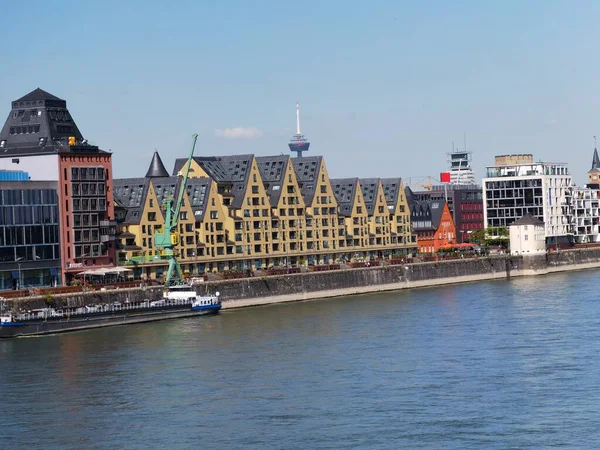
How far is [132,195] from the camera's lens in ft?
514

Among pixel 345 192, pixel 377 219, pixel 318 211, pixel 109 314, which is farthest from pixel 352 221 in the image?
pixel 109 314

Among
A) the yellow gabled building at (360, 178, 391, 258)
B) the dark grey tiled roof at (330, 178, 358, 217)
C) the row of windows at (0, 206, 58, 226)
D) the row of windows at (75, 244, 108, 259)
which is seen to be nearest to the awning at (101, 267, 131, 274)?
the row of windows at (75, 244, 108, 259)

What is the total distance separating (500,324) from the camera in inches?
4250

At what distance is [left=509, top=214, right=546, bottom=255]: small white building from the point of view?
194 m

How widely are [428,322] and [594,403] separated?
135ft

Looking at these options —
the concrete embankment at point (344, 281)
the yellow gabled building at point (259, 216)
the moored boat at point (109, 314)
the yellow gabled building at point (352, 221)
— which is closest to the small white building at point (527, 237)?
the concrete embankment at point (344, 281)

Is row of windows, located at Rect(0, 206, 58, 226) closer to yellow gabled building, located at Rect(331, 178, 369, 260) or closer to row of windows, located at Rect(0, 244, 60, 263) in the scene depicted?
row of windows, located at Rect(0, 244, 60, 263)

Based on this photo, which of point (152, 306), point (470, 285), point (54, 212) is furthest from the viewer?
point (470, 285)

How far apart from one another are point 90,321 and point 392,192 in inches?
3306

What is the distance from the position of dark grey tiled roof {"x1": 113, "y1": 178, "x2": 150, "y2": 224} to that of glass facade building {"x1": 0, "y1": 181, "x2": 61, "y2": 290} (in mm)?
13216

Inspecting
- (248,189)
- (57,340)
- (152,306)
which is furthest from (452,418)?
(248,189)

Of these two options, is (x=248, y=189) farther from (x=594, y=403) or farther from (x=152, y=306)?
(x=594, y=403)

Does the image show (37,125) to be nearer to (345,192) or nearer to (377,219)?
(345,192)

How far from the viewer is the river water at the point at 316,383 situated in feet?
217
